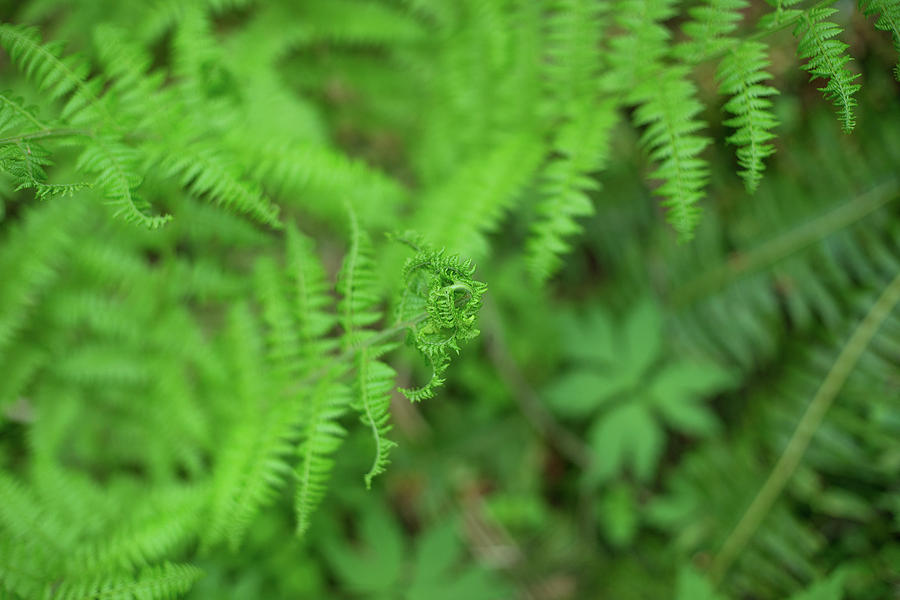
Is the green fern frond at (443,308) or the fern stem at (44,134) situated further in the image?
the fern stem at (44,134)

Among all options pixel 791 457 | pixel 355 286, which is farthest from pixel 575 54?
pixel 791 457

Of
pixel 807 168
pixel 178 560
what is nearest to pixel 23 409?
pixel 178 560

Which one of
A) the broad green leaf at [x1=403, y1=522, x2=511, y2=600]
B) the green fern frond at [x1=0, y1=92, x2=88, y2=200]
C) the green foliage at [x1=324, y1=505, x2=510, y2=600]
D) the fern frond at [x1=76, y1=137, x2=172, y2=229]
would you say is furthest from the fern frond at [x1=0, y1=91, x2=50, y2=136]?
the broad green leaf at [x1=403, y1=522, x2=511, y2=600]

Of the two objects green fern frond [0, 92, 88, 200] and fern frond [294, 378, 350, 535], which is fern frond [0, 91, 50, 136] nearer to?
green fern frond [0, 92, 88, 200]

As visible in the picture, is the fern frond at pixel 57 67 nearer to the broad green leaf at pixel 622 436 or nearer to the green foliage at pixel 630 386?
the green foliage at pixel 630 386

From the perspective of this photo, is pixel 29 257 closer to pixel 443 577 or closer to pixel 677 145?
pixel 443 577

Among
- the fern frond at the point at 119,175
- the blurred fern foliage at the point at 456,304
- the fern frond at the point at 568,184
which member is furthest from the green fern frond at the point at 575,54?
the fern frond at the point at 119,175
